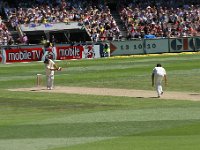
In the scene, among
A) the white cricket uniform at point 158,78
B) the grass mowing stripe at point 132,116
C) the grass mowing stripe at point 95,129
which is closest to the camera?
the grass mowing stripe at point 95,129

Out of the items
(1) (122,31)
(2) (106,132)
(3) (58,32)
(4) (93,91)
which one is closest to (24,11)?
(3) (58,32)

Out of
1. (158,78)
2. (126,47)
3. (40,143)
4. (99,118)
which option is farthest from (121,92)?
(126,47)

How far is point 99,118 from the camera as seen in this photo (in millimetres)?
22188

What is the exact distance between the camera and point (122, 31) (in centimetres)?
7238

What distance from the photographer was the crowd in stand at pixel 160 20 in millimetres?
71312

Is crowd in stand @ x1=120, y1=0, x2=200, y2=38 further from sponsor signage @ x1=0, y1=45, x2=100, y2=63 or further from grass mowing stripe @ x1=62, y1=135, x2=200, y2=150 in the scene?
grass mowing stripe @ x1=62, y1=135, x2=200, y2=150

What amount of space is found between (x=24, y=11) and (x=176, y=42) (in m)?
16.2

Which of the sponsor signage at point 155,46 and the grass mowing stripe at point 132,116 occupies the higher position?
the sponsor signage at point 155,46

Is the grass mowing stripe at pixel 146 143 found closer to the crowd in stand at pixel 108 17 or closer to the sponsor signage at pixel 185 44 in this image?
the sponsor signage at pixel 185 44

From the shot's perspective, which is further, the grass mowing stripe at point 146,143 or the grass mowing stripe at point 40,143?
the grass mowing stripe at point 40,143

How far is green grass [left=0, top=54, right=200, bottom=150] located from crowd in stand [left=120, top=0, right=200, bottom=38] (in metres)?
30.2

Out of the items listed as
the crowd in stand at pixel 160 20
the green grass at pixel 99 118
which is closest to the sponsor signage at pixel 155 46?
the crowd in stand at pixel 160 20

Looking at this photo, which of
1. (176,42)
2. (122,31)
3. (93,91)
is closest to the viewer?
(93,91)

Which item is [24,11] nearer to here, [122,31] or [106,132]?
[122,31]
